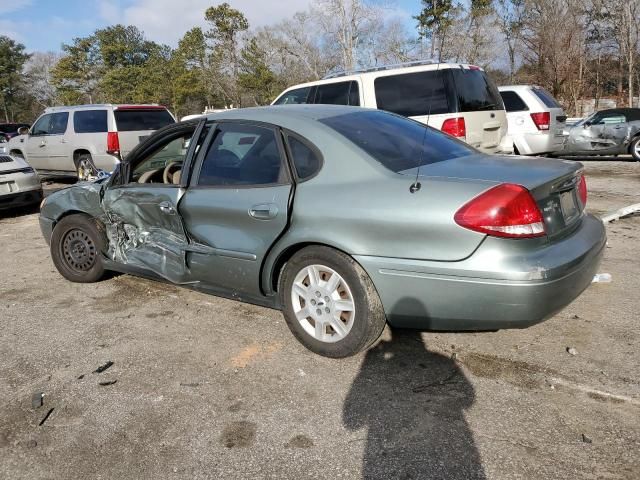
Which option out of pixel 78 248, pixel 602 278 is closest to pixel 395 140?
pixel 602 278

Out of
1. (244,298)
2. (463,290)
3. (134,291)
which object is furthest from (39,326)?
(463,290)

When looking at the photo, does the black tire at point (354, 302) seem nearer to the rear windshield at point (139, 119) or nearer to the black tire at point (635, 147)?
the rear windshield at point (139, 119)

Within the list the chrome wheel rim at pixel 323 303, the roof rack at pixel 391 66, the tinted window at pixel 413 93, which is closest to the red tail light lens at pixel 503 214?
the chrome wheel rim at pixel 323 303

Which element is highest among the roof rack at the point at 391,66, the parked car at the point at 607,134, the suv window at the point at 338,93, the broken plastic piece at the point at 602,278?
the roof rack at the point at 391,66

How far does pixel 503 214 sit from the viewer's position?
269 centimetres

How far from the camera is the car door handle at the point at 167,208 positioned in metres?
3.96

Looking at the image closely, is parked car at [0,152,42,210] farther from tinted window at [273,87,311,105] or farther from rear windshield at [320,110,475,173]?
rear windshield at [320,110,475,173]

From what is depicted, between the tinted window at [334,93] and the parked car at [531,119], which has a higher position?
the tinted window at [334,93]

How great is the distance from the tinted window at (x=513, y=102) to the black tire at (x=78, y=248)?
8902 mm

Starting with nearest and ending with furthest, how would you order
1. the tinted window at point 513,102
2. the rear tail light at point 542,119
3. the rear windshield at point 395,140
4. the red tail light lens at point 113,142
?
the rear windshield at point 395,140, the rear tail light at point 542,119, the tinted window at point 513,102, the red tail light lens at point 113,142

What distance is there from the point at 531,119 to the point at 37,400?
407 inches

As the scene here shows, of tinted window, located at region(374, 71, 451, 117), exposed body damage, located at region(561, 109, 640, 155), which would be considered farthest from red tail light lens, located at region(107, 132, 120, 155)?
exposed body damage, located at region(561, 109, 640, 155)

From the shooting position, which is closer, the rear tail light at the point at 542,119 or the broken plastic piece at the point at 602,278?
the broken plastic piece at the point at 602,278

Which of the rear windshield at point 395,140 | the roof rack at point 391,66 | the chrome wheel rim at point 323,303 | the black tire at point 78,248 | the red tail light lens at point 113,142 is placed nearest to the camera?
the chrome wheel rim at point 323,303
